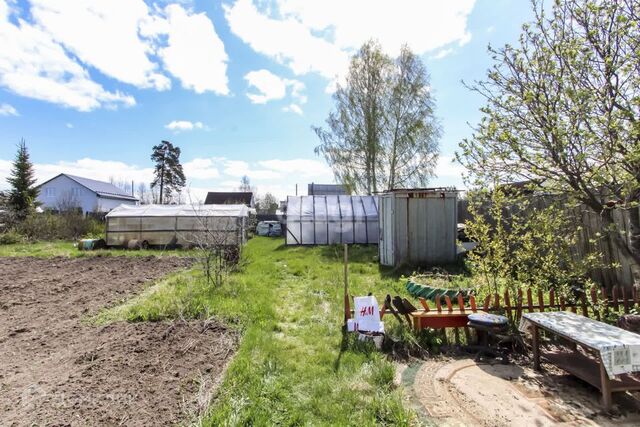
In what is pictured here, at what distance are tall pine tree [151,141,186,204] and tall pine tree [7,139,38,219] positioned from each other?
53.0 feet

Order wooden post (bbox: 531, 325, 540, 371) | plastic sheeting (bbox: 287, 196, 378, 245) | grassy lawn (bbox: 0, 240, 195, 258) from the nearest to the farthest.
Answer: wooden post (bbox: 531, 325, 540, 371), grassy lawn (bbox: 0, 240, 195, 258), plastic sheeting (bbox: 287, 196, 378, 245)

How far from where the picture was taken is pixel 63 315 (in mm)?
5523

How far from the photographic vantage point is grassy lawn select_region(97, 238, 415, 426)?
278 centimetres

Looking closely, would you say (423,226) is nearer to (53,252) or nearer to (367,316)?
(367,316)

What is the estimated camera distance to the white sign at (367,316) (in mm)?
4223

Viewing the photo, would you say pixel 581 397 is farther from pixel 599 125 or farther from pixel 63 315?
pixel 63 315

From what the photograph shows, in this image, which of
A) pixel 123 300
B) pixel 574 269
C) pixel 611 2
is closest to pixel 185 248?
pixel 123 300

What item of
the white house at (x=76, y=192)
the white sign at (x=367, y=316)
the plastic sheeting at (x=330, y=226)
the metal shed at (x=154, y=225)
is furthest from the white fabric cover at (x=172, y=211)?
the white house at (x=76, y=192)

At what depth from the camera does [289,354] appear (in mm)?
3963

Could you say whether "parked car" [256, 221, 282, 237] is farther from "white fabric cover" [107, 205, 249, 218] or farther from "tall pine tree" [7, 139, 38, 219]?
"tall pine tree" [7, 139, 38, 219]

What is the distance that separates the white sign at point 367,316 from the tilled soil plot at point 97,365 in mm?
1626

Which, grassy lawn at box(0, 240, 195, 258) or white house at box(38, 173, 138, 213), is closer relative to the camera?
grassy lawn at box(0, 240, 195, 258)

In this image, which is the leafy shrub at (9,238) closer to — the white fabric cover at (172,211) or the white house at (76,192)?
the white fabric cover at (172,211)

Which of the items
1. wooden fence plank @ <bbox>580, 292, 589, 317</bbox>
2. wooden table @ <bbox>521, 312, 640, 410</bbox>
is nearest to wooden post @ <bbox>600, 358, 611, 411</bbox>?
wooden table @ <bbox>521, 312, 640, 410</bbox>
